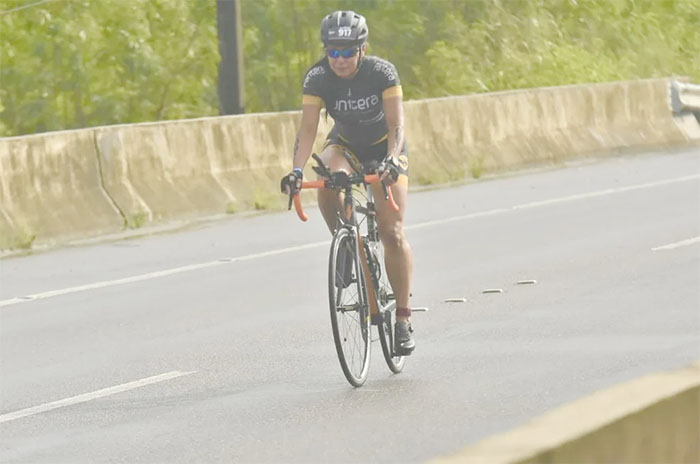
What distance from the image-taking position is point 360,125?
9.10 meters

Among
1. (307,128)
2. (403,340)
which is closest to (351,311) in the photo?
(403,340)

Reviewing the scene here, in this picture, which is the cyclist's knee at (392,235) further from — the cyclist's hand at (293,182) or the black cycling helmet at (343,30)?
the black cycling helmet at (343,30)

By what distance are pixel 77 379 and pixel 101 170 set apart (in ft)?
27.2

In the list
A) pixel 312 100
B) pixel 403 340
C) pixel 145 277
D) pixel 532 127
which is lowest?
pixel 532 127

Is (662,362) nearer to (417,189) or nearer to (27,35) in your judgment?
(417,189)

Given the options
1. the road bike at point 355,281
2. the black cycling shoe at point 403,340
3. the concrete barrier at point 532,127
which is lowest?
the concrete barrier at point 532,127

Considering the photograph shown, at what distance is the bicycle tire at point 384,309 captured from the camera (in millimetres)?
9219

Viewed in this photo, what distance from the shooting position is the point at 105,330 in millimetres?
11500

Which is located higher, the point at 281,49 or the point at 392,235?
the point at 392,235

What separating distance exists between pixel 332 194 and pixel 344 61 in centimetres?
67

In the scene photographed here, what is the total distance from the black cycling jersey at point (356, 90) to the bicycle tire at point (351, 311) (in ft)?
1.88

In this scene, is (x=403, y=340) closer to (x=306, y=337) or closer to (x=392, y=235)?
(x=392, y=235)

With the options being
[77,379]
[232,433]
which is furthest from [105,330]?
[232,433]

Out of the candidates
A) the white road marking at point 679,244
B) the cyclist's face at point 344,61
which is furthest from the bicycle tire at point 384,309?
the white road marking at point 679,244
